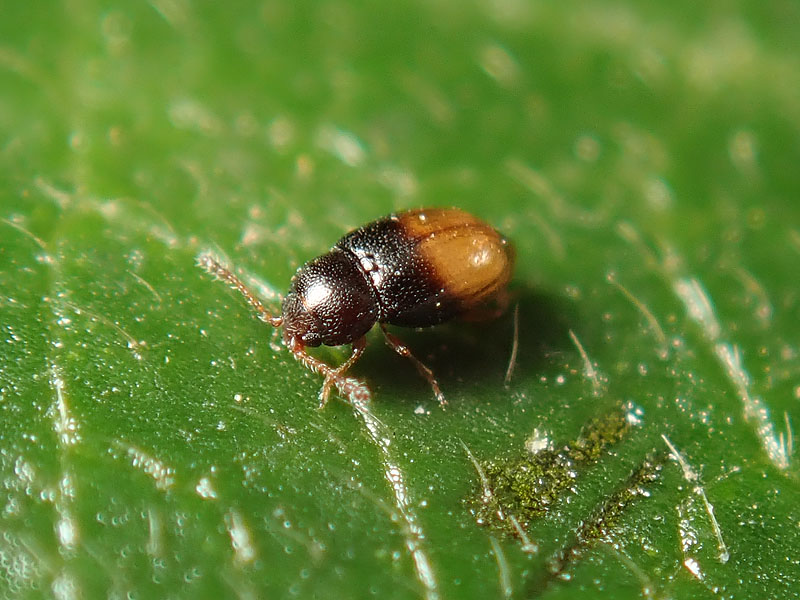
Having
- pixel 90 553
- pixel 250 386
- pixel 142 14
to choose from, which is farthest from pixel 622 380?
pixel 142 14

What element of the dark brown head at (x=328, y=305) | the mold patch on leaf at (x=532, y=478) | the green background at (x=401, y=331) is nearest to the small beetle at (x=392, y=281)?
the dark brown head at (x=328, y=305)

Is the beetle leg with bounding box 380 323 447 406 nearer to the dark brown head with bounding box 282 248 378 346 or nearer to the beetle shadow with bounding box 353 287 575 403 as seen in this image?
the beetle shadow with bounding box 353 287 575 403

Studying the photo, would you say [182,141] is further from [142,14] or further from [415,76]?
[415,76]

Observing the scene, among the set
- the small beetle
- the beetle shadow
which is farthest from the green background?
the small beetle

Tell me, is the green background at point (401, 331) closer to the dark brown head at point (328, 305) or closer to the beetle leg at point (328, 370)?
the beetle leg at point (328, 370)

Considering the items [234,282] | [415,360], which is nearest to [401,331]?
[415,360]

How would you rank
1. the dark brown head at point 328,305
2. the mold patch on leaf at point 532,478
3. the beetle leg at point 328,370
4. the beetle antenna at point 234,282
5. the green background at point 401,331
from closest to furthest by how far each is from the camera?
the green background at point 401,331 < the mold patch on leaf at point 532,478 < the beetle leg at point 328,370 < the dark brown head at point 328,305 < the beetle antenna at point 234,282
